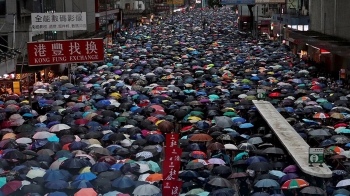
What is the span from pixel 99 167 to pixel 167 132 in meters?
5.35

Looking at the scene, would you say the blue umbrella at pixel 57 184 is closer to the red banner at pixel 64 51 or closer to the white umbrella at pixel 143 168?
the white umbrella at pixel 143 168

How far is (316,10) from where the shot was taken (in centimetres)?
5050

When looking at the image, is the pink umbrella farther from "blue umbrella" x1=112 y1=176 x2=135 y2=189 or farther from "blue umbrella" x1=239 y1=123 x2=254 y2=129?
"blue umbrella" x1=239 y1=123 x2=254 y2=129

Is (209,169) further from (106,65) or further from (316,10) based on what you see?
(316,10)

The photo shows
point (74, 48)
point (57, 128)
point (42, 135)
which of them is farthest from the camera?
point (74, 48)

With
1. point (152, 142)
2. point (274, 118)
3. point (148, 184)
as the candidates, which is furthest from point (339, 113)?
point (148, 184)

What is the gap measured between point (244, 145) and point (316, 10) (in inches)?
1316

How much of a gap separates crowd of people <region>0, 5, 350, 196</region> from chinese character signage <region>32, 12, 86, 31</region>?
3.04 metres

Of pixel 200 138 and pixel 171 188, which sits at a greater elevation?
pixel 171 188

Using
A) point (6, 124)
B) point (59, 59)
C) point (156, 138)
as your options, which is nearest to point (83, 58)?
point (59, 59)

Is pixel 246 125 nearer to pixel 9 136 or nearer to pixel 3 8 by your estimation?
pixel 9 136

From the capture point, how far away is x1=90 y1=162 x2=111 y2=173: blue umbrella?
55.3 feet

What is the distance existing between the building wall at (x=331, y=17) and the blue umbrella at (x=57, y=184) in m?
26.2

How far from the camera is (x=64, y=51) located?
79.8ft
